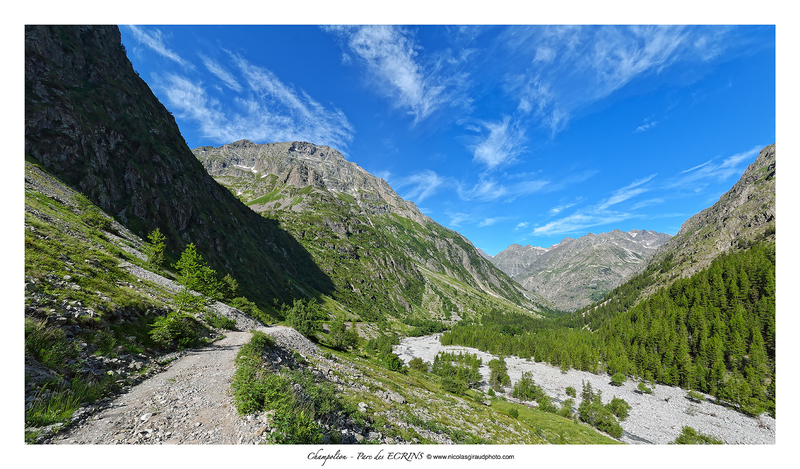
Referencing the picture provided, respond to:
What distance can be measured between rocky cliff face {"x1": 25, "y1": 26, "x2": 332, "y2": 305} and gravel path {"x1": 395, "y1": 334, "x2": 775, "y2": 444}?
93305 mm

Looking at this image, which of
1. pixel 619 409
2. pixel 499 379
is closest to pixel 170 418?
pixel 619 409

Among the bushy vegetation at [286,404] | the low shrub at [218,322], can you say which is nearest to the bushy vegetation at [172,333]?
the bushy vegetation at [286,404]

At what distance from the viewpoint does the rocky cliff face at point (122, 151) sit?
71312mm

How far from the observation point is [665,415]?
231ft

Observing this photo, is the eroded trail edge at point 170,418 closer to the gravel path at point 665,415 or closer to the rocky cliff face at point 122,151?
the gravel path at point 665,415

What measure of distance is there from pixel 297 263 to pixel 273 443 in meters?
194

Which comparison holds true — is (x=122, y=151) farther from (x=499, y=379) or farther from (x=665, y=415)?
(x=665, y=415)

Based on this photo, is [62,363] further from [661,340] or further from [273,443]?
[661,340]

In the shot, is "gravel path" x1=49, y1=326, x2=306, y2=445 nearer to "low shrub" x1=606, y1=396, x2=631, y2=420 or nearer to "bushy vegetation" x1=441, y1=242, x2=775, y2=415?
"low shrub" x1=606, y1=396, x2=631, y2=420

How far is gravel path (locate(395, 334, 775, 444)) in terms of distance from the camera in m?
59.2

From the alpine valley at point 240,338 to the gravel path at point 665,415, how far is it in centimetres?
72

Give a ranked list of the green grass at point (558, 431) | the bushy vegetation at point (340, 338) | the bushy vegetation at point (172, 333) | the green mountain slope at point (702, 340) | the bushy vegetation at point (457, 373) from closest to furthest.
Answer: the bushy vegetation at point (172, 333), the green grass at point (558, 431), the bushy vegetation at point (457, 373), the bushy vegetation at point (340, 338), the green mountain slope at point (702, 340)
